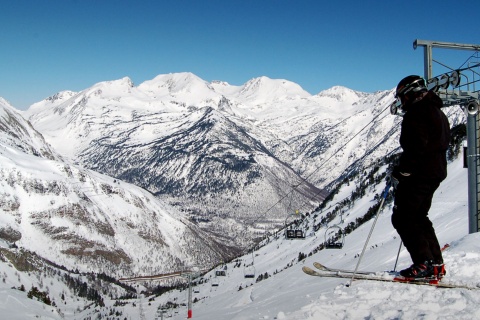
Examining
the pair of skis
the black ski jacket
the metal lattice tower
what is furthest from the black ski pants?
the metal lattice tower

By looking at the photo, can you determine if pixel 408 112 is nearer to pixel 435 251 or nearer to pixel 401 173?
pixel 401 173

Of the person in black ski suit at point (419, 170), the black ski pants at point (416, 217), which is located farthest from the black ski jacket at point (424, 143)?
the black ski pants at point (416, 217)

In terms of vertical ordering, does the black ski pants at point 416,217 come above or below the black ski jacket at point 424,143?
below

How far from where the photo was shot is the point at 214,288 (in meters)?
86.9

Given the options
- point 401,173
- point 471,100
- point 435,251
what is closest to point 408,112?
point 401,173

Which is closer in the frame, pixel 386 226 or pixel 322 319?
pixel 322 319

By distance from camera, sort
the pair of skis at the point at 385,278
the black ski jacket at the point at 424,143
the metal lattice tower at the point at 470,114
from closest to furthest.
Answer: the black ski jacket at the point at 424,143 → the pair of skis at the point at 385,278 → the metal lattice tower at the point at 470,114

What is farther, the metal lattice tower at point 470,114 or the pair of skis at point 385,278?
the metal lattice tower at point 470,114

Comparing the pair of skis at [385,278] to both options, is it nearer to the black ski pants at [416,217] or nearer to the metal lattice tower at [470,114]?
the black ski pants at [416,217]

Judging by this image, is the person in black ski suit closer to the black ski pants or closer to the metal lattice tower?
the black ski pants

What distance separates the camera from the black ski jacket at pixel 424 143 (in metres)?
9.41

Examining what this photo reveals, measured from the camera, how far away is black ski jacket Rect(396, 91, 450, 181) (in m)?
9.41

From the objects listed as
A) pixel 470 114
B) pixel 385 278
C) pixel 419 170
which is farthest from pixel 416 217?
pixel 470 114

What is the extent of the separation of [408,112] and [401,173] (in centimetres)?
118
